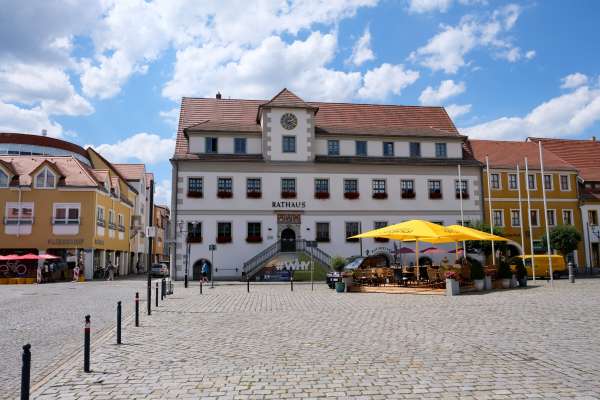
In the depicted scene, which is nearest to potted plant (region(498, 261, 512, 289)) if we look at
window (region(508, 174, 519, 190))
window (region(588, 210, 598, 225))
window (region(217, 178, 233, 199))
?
window (region(217, 178, 233, 199))

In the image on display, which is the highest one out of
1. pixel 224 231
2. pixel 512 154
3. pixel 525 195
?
pixel 512 154

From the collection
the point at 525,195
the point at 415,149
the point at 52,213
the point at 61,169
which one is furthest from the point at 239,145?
the point at 525,195

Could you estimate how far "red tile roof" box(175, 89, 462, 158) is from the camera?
39.6 m

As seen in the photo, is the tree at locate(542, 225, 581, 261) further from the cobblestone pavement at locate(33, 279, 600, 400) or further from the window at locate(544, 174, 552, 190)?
the cobblestone pavement at locate(33, 279, 600, 400)

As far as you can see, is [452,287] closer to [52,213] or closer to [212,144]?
[212,144]

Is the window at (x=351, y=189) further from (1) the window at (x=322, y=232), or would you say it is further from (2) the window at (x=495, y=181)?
(2) the window at (x=495, y=181)

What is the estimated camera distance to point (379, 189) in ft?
131

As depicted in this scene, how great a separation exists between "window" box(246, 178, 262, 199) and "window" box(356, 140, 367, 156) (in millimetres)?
8290

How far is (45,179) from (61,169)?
2.65 meters

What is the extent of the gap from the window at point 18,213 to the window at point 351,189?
24897 millimetres

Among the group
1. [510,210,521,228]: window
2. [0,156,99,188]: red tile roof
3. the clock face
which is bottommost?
[510,210,521,228]: window

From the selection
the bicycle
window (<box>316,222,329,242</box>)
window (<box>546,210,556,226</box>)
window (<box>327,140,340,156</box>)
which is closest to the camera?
window (<box>316,222,329,242</box>)

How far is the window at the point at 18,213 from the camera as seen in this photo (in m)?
40.7

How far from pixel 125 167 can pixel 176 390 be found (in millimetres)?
61370
